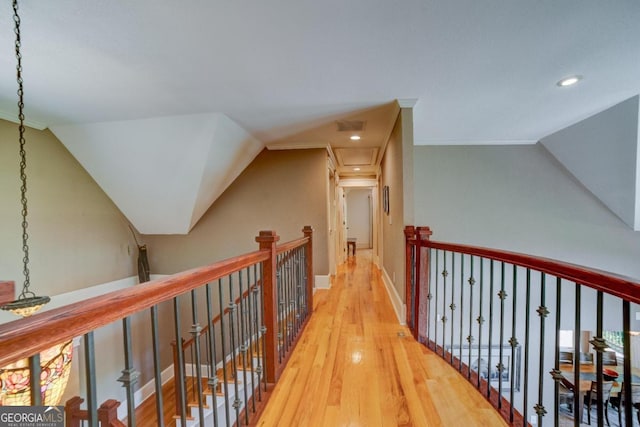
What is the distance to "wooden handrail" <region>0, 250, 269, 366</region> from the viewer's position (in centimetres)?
47

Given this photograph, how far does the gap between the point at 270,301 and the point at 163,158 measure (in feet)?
8.58

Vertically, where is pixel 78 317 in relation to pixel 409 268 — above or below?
above

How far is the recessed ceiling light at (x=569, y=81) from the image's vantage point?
2342 millimetres

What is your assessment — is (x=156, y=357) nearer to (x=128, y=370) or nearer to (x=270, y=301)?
(x=128, y=370)

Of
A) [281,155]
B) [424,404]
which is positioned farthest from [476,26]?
[281,155]

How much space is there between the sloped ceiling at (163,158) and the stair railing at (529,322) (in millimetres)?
2564

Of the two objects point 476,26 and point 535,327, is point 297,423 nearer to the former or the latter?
point 476,26

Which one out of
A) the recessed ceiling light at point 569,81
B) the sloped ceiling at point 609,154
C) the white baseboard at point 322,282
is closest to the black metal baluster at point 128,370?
the recessed ceiling light at point 569,81

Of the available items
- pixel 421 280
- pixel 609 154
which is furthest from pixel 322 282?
A: pixel 609 154

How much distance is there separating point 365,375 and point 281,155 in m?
3.50

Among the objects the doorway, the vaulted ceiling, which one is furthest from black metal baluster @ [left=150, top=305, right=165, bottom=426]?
the doorway

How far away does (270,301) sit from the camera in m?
1.79

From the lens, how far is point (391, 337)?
2523 millimetres

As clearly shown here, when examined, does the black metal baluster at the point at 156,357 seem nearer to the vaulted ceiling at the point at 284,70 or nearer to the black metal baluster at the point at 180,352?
the black metal baluster at the point at 180,352
